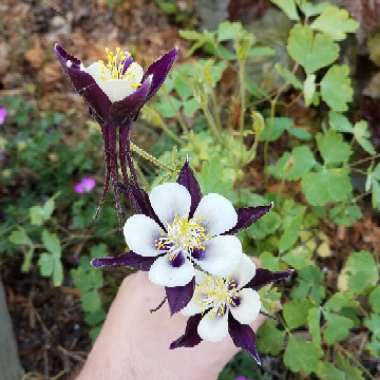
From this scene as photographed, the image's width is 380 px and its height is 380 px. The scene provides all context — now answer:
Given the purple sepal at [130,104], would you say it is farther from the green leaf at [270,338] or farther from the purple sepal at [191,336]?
the green leaf at [270,338]

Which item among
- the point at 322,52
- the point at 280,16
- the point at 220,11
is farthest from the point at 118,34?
the point at 322,52

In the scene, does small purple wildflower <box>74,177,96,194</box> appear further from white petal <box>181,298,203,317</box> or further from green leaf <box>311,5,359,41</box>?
white petal <box>181,298,203,317</box>

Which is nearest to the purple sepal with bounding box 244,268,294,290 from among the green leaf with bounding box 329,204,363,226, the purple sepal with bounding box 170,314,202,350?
the purple sepal with bounding box 170,314,202,350

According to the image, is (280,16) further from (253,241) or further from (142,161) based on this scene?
(253,241)

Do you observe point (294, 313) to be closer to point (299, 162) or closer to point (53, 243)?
point (299, 162)

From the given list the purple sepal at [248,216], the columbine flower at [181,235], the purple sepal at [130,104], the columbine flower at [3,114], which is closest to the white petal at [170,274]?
the columbine flower at [181,235]

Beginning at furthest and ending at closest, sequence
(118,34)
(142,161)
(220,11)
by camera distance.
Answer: (118,34) → (220,11) → (142,161)

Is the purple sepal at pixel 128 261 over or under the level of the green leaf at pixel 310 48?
over

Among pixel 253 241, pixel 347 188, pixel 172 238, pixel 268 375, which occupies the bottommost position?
pixel 268 375
